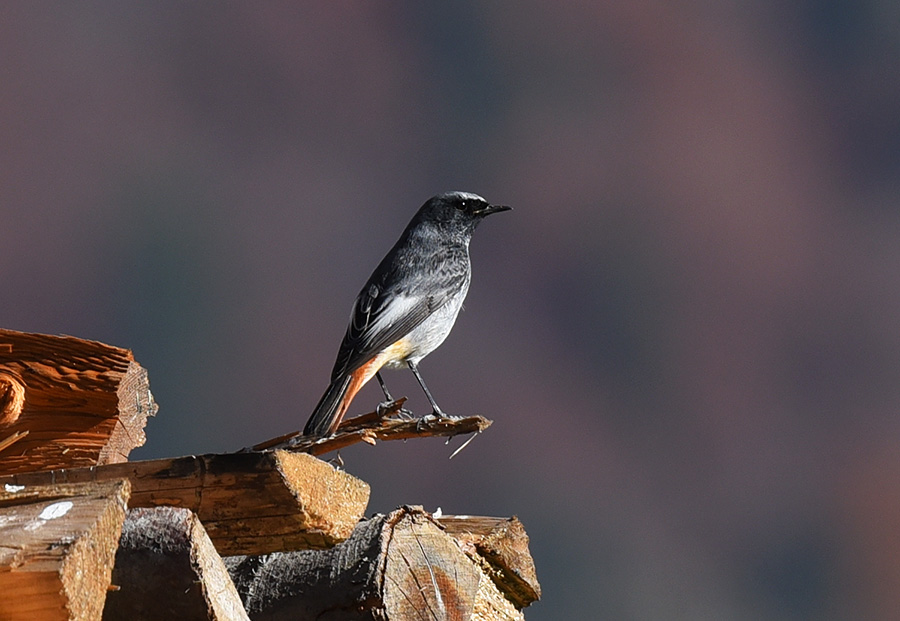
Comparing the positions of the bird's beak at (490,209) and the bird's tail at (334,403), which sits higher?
the bird's beak at (490,209)

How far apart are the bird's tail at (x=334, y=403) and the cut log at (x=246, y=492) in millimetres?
1673

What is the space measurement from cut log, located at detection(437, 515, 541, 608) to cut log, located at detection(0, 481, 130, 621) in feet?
4.52

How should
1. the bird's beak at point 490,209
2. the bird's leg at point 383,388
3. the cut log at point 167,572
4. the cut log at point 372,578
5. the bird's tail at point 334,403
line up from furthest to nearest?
1. the bird's beak at point 490,209
2. the bird's leg at point 383,388
3. the bird's tail at point 334,403
4. the cut log at point 372,578
5. the cut log at point 167,572

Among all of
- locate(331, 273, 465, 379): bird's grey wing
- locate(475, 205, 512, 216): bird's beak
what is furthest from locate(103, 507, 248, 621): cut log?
locate(475, 205, 512, 216): bird's beak

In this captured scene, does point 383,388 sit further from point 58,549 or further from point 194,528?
point 58,549

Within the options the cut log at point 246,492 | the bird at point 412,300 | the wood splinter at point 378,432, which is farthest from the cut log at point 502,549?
the bird at point 412,300

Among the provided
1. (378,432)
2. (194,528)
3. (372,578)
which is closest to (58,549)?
(194,528)

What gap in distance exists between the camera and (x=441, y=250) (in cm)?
571

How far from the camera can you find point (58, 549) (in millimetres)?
1336

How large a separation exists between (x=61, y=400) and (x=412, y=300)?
2.88m

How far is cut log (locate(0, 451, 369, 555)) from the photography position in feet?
5.91

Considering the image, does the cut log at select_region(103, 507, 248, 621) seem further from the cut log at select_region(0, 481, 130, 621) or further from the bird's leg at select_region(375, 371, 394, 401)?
the bird's leg at select_region(375, 371, 394, 401)

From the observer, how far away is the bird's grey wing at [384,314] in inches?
182

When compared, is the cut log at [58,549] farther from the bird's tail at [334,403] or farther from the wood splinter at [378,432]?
the bird's tail at [334,403]
